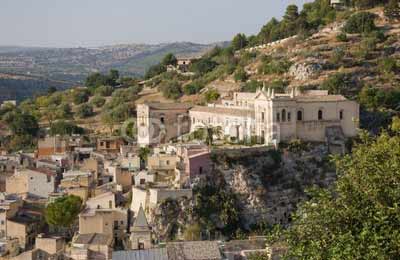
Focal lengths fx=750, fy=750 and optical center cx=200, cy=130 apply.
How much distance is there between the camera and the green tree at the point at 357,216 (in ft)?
43.4

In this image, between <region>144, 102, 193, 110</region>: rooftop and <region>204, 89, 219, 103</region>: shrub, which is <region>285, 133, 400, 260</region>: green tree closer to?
<region>144, 102, 193, 110</region>: rooftop

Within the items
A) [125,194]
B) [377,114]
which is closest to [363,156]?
[125,194]

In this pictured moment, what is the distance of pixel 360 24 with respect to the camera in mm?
59406

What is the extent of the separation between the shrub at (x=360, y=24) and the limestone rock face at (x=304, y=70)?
7.97m

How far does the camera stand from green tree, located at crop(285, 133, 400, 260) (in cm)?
1324

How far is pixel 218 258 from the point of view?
24.5 m

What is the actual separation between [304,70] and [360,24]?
9485mm

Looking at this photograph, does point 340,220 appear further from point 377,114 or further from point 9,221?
point 377,114

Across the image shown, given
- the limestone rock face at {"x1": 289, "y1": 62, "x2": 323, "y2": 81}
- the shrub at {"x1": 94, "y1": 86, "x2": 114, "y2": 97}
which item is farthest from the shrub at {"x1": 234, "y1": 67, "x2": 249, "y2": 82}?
the shrub at {"x1": 94, "y1": 86, "x2": 114, "y2": 97}

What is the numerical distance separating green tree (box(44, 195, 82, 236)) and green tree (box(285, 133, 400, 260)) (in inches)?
713

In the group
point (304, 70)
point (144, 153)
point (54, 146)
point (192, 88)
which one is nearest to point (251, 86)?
point (304, 70)

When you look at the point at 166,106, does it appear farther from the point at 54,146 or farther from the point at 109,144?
the point at 54,146

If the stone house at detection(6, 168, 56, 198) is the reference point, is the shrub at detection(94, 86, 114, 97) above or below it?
above

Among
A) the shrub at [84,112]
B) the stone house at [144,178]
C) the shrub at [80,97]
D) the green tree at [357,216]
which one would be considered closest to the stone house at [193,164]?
the stone house at [144,178]
